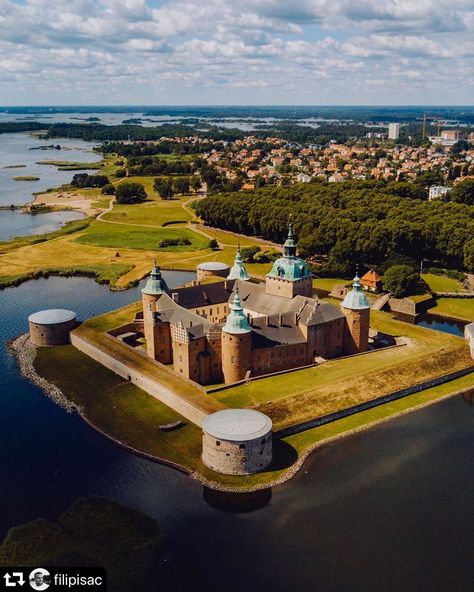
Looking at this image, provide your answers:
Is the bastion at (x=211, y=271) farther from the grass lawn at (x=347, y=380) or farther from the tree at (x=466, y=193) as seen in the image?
the tree at (x=466, y=193)

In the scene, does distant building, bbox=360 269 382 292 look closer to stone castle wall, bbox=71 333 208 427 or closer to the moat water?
the moat water

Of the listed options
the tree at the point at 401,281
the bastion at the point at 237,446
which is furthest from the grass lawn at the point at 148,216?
the bastion at the point at 237,446

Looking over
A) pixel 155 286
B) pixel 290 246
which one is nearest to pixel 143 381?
pixel 155 286

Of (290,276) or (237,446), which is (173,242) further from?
(237,446)

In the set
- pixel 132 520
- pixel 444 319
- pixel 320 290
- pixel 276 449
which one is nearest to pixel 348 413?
pixel 276 449

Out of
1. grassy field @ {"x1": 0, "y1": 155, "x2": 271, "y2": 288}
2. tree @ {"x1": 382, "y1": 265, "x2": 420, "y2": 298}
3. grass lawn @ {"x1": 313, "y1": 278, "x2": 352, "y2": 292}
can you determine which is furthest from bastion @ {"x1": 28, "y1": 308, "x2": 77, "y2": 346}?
tree @ {"x1": 382, "y1": 265, "x2": 420, "y2": 298}
